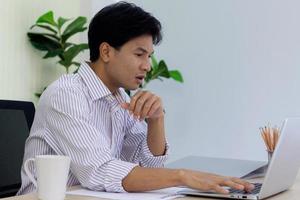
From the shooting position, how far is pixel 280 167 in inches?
45.3

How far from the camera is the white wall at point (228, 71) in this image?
298 centimetres

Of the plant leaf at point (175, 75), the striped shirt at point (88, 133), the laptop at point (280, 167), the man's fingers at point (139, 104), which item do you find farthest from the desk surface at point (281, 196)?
the plant leaf at point (175, 75)

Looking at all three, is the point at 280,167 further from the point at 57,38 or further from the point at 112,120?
the point at 57,38

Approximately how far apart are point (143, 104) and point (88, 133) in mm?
180

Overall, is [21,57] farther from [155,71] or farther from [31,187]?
[31,187]

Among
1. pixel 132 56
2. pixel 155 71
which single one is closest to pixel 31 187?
pixel 132 56

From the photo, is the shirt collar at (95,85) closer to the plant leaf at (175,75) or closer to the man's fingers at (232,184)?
the man's fingers at (232,184)

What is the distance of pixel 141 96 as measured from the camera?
1351 millimetres

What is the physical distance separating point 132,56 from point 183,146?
1.81 m

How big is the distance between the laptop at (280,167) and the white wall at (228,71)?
179 centimetres

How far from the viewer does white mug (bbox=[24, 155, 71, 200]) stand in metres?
1.00

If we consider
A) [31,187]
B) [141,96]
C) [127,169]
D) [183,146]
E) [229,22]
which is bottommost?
[183,146]

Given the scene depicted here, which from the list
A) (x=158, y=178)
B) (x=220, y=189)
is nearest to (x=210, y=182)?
(x=220, y=189)

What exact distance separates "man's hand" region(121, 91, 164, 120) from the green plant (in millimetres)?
1551
